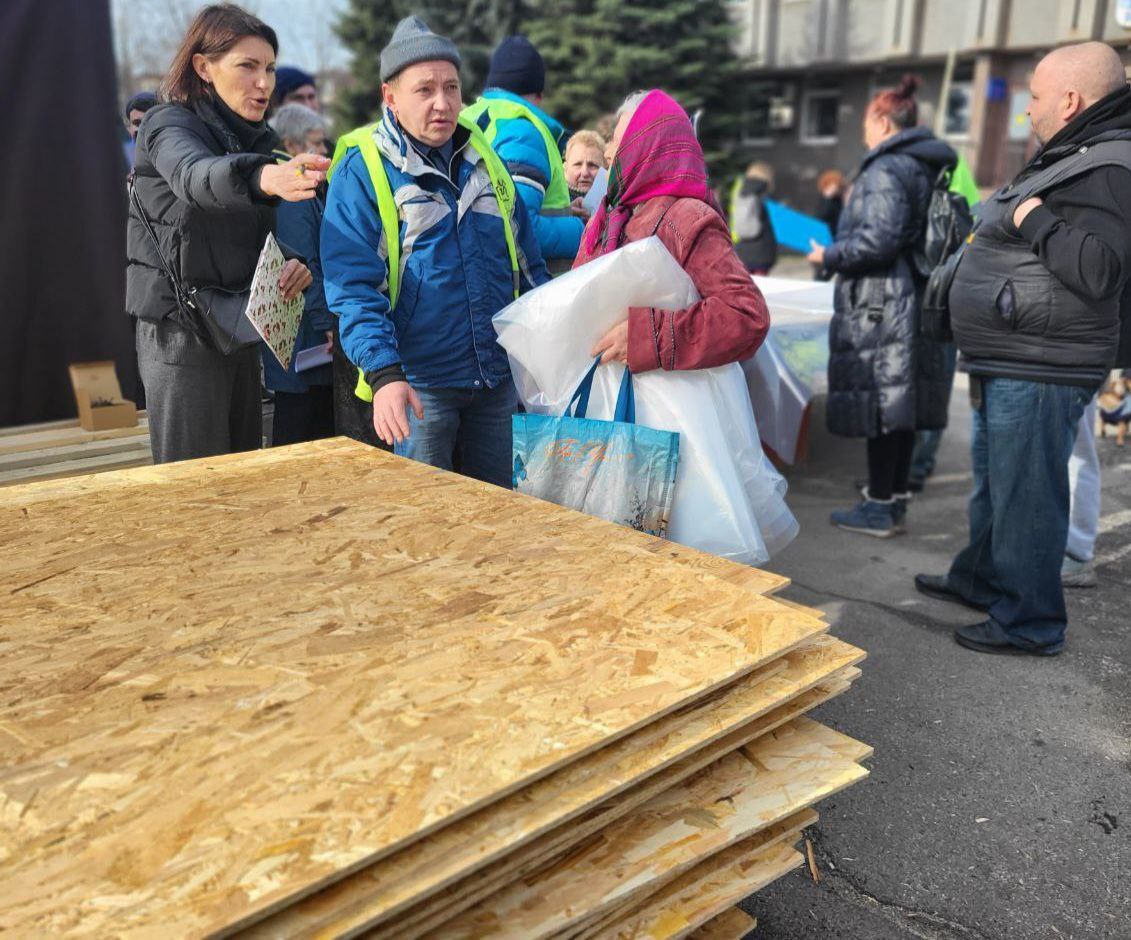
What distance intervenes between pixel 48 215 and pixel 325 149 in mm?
1268

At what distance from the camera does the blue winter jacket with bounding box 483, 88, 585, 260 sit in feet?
12.0

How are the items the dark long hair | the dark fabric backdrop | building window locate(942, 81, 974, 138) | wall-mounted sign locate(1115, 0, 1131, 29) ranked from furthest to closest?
1. building window locate(942, 81, 974, 138)
2. wall-mounted sign locate(1115, 0, 1131, 29)
3. the dark fabric backdrop
4. the dark long hair

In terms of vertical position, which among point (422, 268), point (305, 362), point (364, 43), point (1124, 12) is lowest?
point (305, 362)

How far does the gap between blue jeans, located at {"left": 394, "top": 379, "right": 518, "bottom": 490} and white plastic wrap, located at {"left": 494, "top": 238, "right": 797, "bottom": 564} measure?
47cm

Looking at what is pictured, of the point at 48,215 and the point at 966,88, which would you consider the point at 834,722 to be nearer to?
the point at 48,215

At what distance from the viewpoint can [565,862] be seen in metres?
1.43

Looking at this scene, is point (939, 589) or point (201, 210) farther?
point (939, 589)

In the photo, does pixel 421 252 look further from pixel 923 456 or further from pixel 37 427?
pixel 923 456

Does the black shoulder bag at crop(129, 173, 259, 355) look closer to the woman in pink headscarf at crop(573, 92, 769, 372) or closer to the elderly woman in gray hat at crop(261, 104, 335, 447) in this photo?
the elderly woman in gray hat at crop(261, 104, 335, 447)

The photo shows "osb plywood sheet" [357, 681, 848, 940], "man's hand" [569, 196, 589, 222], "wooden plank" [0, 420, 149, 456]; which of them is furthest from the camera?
"man's hand" [569, 196, 589, 222]

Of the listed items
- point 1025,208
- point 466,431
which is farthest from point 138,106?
point 1025,208

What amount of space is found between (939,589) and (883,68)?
2189 centimetres

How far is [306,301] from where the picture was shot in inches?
142

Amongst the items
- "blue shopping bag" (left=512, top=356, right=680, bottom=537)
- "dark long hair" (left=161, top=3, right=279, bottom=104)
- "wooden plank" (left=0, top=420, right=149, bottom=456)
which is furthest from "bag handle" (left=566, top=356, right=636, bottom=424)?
"wooden plank" (left=0, top=420, right=149, bottom=456)
